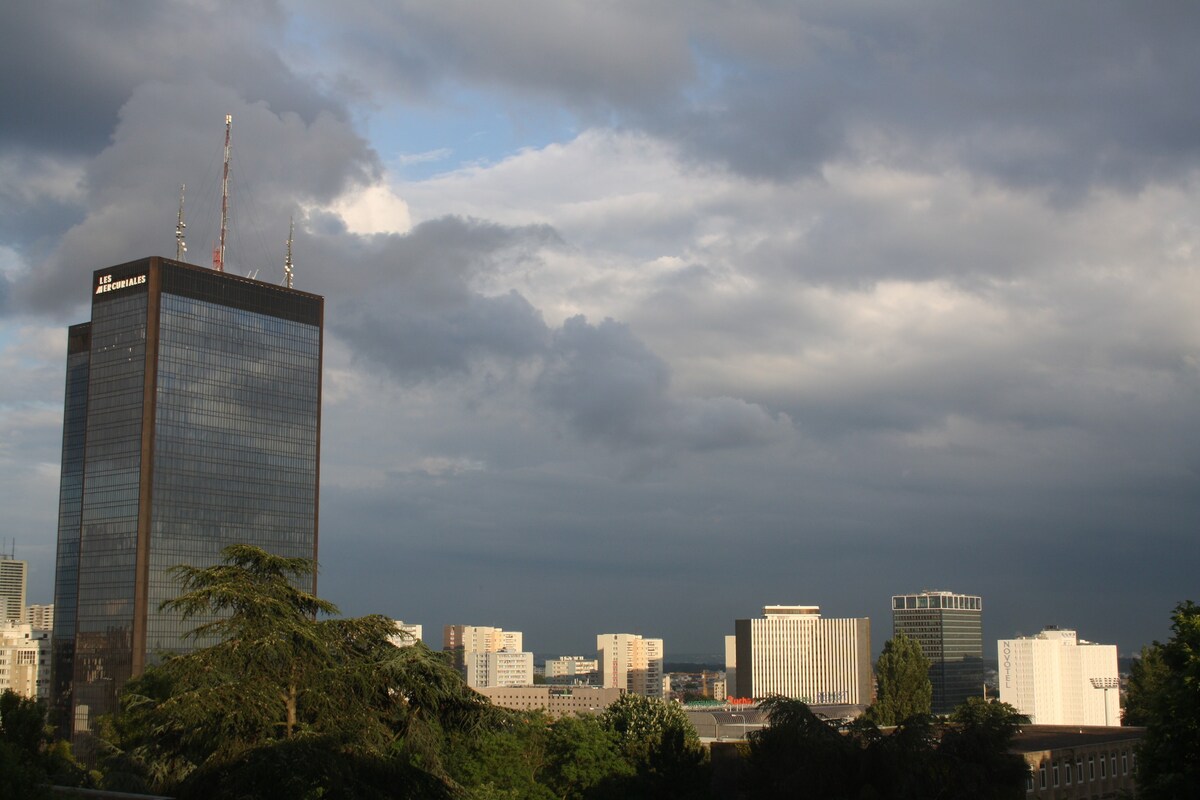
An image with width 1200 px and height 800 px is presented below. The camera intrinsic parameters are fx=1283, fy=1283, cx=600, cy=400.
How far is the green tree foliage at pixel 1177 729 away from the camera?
49781 millimetres

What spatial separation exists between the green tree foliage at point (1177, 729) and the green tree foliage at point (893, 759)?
11046 mm

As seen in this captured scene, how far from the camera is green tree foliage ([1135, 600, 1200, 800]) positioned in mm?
49781

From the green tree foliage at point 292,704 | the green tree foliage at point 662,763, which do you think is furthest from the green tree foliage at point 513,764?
the green tree foliage at point 292,704

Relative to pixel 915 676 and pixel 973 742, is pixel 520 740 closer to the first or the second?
pixel 973 742

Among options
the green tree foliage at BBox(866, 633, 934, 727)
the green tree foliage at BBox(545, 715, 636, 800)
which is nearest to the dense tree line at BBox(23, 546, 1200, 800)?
the green tree foliage at BBox(545, 715, 636, 800)

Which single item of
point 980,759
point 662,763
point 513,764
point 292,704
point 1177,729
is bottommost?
point 662,763

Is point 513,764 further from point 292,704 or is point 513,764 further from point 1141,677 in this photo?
point 1141,677

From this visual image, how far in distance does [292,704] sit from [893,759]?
35338 mm

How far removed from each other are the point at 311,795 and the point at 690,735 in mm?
59703

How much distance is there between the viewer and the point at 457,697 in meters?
40.0

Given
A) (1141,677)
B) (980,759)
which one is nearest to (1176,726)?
(980,759)

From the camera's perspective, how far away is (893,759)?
62.8m

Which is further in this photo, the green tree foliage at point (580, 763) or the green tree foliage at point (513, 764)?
the green tree foliage at point (580, 763)

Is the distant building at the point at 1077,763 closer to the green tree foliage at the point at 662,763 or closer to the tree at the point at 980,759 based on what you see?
the tree at the point at 980,759
